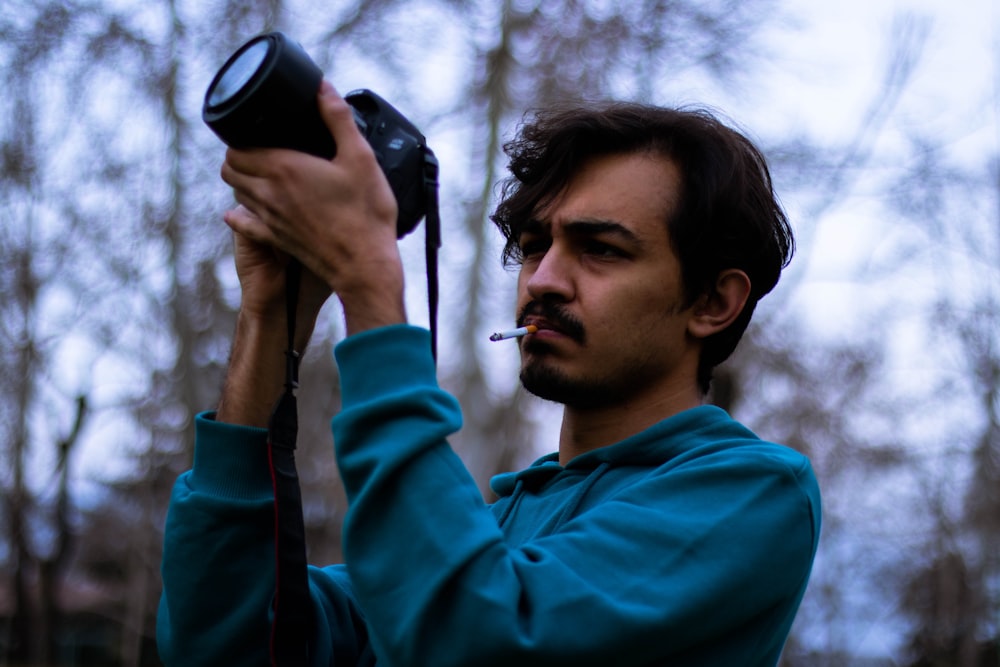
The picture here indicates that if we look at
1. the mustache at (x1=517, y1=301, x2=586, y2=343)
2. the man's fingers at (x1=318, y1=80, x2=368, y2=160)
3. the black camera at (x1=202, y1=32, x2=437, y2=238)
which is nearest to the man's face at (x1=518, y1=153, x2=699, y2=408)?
the mustache at (x1=517, y1=301, x2=586, y2=343)

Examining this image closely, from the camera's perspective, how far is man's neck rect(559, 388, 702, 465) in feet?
5.79

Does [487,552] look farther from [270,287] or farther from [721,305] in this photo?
[721,305]

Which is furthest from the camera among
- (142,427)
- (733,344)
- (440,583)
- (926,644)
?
(926,644)

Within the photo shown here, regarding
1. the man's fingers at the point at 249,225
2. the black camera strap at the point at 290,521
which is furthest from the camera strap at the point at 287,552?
the man's fingers at the point at 249,225

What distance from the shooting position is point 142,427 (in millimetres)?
12742

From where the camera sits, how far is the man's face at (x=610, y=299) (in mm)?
1664

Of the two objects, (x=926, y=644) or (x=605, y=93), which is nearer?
(x=605, y=93)

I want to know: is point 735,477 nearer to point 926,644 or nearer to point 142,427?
point 142,427

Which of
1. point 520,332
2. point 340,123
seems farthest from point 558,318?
point 340,123

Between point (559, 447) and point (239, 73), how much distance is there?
33.8 inches

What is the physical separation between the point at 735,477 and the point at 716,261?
0.51 meters

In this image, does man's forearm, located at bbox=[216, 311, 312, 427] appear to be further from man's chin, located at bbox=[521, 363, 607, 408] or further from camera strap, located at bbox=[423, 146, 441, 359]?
man's chin, located at bbox=[521, 363, 607, 408]

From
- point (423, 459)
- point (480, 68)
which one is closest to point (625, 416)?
point (423, 459)

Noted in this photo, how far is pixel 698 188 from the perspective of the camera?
1.83m
